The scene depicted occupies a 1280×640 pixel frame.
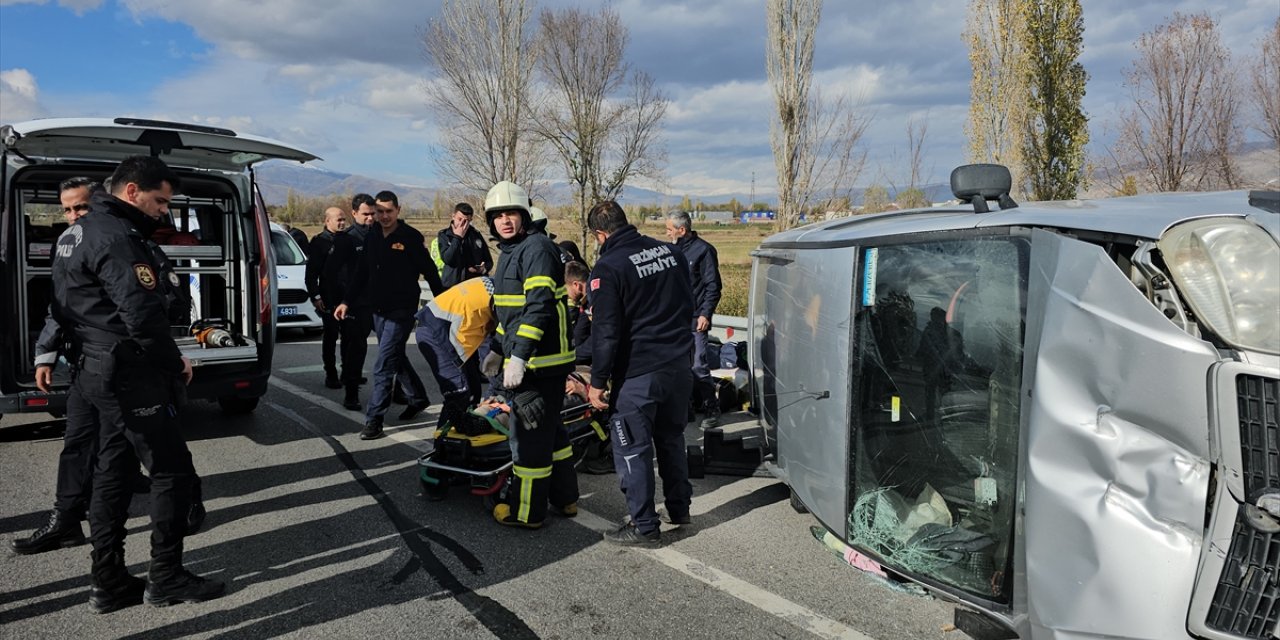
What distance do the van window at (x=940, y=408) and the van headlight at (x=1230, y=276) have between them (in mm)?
530

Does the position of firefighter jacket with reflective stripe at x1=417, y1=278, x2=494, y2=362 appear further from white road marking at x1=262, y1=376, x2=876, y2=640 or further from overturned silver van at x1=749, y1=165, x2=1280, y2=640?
overturned silver van at x1=749, y1=165, x2=1280, y2=640

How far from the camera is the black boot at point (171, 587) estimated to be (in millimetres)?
3428

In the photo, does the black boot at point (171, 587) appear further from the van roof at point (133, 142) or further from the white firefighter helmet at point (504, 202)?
the van roof at point (133, 142)

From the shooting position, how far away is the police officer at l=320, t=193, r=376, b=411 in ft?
23.1

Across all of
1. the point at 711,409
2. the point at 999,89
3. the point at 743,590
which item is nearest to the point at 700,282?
the point at 711,409

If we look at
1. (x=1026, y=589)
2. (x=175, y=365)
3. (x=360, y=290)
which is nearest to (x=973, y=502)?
(x=1026, y=589)

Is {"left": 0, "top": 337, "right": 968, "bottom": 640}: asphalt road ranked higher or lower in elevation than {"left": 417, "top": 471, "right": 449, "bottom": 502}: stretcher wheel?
lower

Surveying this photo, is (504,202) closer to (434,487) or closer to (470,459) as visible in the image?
(470,459)

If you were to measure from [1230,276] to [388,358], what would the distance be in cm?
567

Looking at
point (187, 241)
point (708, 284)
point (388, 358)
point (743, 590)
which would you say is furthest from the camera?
point (708, 284)

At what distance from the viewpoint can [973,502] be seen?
9.37 ft

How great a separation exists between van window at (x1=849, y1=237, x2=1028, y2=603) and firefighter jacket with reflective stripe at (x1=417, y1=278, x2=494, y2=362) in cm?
261

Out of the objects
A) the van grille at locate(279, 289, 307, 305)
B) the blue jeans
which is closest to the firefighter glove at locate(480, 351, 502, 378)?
the blue jeans

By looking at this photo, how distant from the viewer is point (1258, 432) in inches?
76.2
